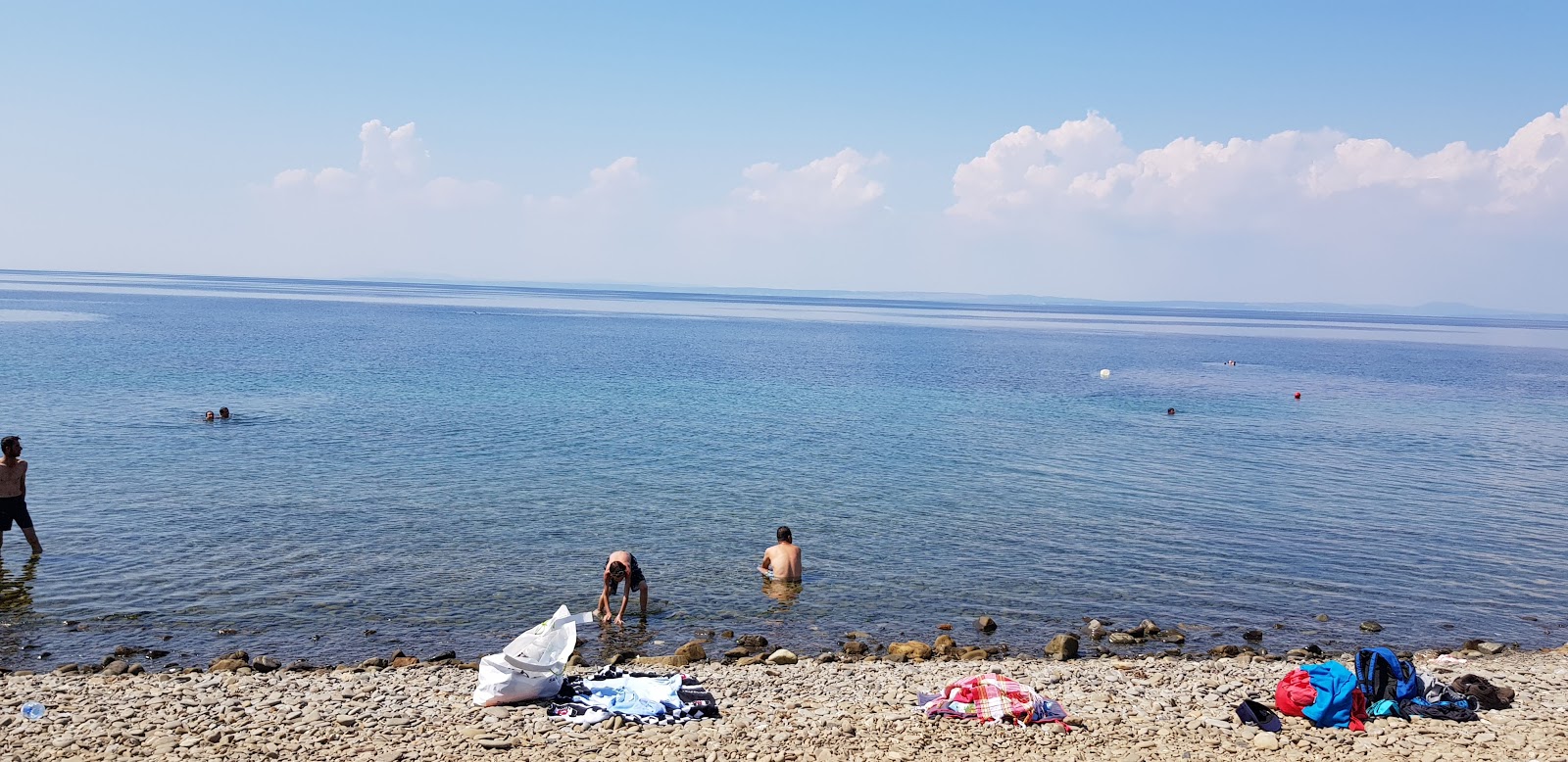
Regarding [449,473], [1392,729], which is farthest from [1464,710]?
[449,473]

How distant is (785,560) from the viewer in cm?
2153

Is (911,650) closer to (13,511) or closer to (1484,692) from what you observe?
(1484,692)

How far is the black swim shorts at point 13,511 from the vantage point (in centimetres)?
2095

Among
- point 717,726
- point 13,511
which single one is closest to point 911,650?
point 717,726

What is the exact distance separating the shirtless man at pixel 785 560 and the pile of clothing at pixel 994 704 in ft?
24.8

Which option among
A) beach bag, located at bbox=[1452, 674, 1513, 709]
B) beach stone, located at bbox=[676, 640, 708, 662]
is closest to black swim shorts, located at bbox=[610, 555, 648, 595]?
beach stone, located at bbox=[676, 640, 708, 662]

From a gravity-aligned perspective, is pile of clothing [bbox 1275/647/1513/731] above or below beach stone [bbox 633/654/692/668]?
above

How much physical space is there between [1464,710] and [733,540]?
15.4m

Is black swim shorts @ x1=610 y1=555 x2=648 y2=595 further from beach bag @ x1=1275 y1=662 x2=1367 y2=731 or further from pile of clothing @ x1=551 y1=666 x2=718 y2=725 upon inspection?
beach bag @ x1=1275 y1=662 x2=1367 y2=731

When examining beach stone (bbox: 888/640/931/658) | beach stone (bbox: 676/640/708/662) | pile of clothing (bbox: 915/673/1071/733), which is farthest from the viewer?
beach stone (bbox: 888/640/931/658)

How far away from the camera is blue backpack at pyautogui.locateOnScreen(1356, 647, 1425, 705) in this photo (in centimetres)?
1383

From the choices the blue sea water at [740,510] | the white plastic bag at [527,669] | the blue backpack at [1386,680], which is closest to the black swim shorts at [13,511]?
the blue sea water at [740,510]

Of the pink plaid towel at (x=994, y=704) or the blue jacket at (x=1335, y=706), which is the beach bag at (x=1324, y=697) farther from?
the pink plaid towel at (x=994, y=704)

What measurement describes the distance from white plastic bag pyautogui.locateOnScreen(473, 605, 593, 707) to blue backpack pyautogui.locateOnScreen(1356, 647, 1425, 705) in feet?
34.7
